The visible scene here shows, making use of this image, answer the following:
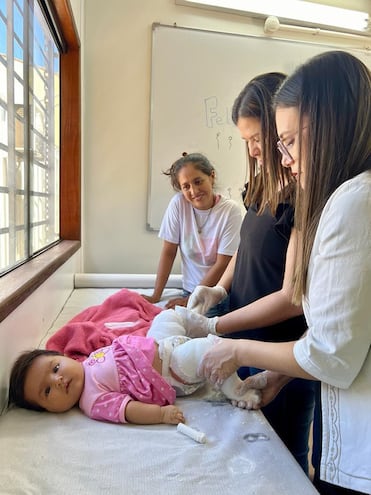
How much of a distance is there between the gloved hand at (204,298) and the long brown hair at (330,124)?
663 millimetres

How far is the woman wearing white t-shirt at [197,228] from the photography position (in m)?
1.67

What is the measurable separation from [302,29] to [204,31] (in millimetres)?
696

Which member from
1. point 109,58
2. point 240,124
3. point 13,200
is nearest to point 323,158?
point 240,124

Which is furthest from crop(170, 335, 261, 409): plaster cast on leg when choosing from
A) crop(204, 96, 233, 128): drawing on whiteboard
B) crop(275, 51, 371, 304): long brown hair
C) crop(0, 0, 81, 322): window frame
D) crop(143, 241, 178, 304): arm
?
crop(204, 96, 233, 128): drawing on whiteboard

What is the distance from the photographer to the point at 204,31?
2.38 m

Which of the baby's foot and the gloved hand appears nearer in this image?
the baby's foot

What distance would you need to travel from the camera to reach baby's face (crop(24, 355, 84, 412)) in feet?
2.68

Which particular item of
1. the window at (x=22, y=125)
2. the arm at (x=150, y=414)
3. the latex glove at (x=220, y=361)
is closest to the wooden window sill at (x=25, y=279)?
the window at (x=22, y=125)

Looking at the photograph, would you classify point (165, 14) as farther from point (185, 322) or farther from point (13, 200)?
point (185, 322)

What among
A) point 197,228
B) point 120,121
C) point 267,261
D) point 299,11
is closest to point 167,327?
point 267,261

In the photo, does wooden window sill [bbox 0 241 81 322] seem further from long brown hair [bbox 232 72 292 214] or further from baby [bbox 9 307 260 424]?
long brown hair [bbox 232 72 292 214]

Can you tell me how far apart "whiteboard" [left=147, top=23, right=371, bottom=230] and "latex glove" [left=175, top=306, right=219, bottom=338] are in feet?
4.60

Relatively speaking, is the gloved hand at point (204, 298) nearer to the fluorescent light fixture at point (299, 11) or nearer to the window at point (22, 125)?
the window at point (22, 125)

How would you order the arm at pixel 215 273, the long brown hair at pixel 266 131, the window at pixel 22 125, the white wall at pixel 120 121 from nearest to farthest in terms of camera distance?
1. the long brown hair at pixel 266 131
2. the window at pixel 22 125
3. the arm at pixel 215 273
4. the white wall at pixel 120 121
